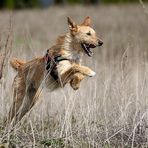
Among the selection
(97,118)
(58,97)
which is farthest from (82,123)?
(58,97)

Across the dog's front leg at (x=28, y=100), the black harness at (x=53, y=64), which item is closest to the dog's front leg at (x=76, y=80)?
the black harness at (x=53, y=64)

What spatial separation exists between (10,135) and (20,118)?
0.80 meters

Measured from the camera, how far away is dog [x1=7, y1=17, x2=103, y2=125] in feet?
21.7

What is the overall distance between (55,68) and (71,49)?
321mm

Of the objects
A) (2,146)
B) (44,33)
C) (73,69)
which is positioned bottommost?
(2,146)

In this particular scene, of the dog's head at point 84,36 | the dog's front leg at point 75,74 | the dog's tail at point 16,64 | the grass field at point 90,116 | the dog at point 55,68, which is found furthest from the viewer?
the dog's tail at point 16,64

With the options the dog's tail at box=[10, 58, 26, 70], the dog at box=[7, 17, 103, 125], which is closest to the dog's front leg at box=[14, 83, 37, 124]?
the dog at box=[7, 17, 103, 125]

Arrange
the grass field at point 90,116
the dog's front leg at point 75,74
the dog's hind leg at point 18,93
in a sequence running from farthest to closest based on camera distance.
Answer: the dog's hind leg at point 18,93, the dog's front leg at point 75,74, the grass field at point 90,116

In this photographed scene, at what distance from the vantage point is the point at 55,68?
6691 mm

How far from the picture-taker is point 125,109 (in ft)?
21.7

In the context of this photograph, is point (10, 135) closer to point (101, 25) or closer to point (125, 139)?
point (125, 139)

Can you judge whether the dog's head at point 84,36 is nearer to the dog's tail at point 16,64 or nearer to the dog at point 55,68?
the dog at point 55,68

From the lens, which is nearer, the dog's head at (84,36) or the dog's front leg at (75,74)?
the dog's front leg at (75,74)

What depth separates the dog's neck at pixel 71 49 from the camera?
6.83m
